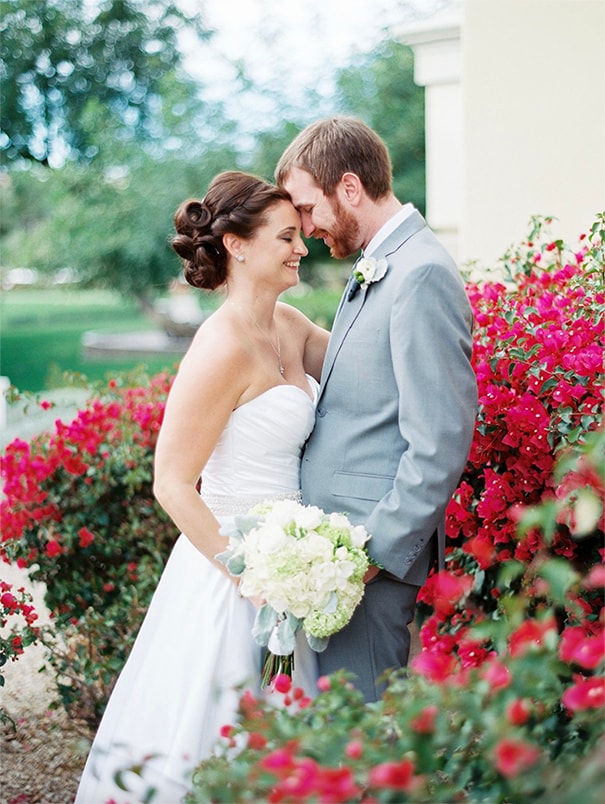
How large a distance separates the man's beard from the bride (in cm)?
11

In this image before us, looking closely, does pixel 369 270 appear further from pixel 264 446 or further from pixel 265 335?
pixel 264 446

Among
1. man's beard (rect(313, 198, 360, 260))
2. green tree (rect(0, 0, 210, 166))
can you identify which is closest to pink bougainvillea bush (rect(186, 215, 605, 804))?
man's beard (rect(313, 198, 360, 260))

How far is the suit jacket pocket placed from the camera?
266cm

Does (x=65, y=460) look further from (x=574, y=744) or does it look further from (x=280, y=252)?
(x=574, y=744)

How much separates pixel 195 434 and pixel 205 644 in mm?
638

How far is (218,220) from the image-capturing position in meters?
2.91

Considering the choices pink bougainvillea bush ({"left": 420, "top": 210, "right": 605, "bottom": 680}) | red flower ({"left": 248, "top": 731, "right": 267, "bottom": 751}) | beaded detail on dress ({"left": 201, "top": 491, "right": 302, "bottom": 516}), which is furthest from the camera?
beaded detail on dress ({"left": 201, "top": 491, "right": 302, "bottom": 516})

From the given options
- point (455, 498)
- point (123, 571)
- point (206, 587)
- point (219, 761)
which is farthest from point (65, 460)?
point (219, 761)

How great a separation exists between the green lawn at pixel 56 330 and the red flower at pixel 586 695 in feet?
59.5

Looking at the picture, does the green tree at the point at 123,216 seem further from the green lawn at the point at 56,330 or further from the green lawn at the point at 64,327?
the green lawn at the point at 56,330

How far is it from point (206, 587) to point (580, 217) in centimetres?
320

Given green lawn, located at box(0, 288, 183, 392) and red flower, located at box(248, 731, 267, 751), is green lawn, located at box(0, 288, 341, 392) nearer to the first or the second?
green lawn, located at box(0, 288, 183, 392)

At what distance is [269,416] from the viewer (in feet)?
9.29

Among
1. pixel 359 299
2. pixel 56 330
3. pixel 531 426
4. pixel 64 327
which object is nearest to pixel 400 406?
pixel 359 299
